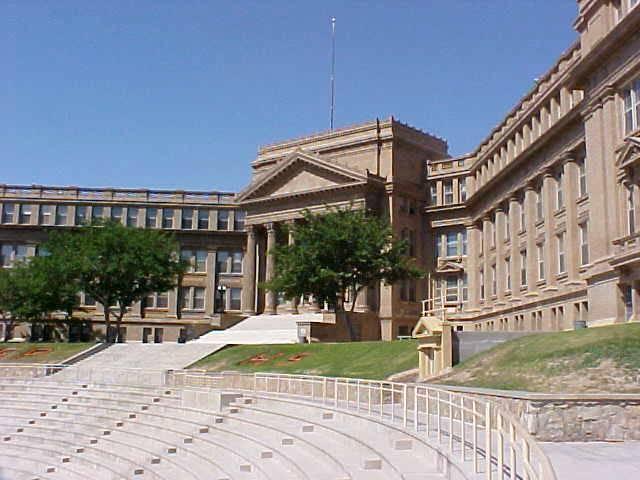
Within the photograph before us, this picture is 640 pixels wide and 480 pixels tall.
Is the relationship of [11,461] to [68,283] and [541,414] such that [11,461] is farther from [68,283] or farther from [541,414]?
[68,283]

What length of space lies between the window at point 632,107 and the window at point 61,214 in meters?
65.3

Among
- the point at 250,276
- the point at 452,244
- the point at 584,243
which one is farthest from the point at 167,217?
the point at 584,243

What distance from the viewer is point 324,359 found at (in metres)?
41.9

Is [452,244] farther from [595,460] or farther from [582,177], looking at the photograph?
[595,460]

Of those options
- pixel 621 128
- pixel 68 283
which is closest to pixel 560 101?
pixel 621 128

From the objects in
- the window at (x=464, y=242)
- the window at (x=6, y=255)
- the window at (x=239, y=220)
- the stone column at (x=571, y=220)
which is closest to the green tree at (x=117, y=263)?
the window at (x=239, y=220)

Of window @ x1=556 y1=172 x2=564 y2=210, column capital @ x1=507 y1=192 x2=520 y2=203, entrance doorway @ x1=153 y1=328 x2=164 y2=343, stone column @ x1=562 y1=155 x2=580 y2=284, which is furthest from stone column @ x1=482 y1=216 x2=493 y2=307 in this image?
entrance doorway @ x1=153 y1=328 x2=164 y2=343

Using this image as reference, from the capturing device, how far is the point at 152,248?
63.4 meters

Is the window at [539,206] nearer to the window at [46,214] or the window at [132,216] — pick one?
the window at [132,216]

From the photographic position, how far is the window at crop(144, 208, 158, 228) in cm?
8444

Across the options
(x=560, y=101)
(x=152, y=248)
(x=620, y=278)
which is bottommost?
(x=620, y=278)

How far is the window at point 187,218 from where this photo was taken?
84688 millimetres

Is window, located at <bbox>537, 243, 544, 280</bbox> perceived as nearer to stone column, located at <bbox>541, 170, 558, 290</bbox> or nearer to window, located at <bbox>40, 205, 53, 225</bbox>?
stone column, located at <bbox>541, 170, 558, 290</bbox>

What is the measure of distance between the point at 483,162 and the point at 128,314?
40.8 metres
